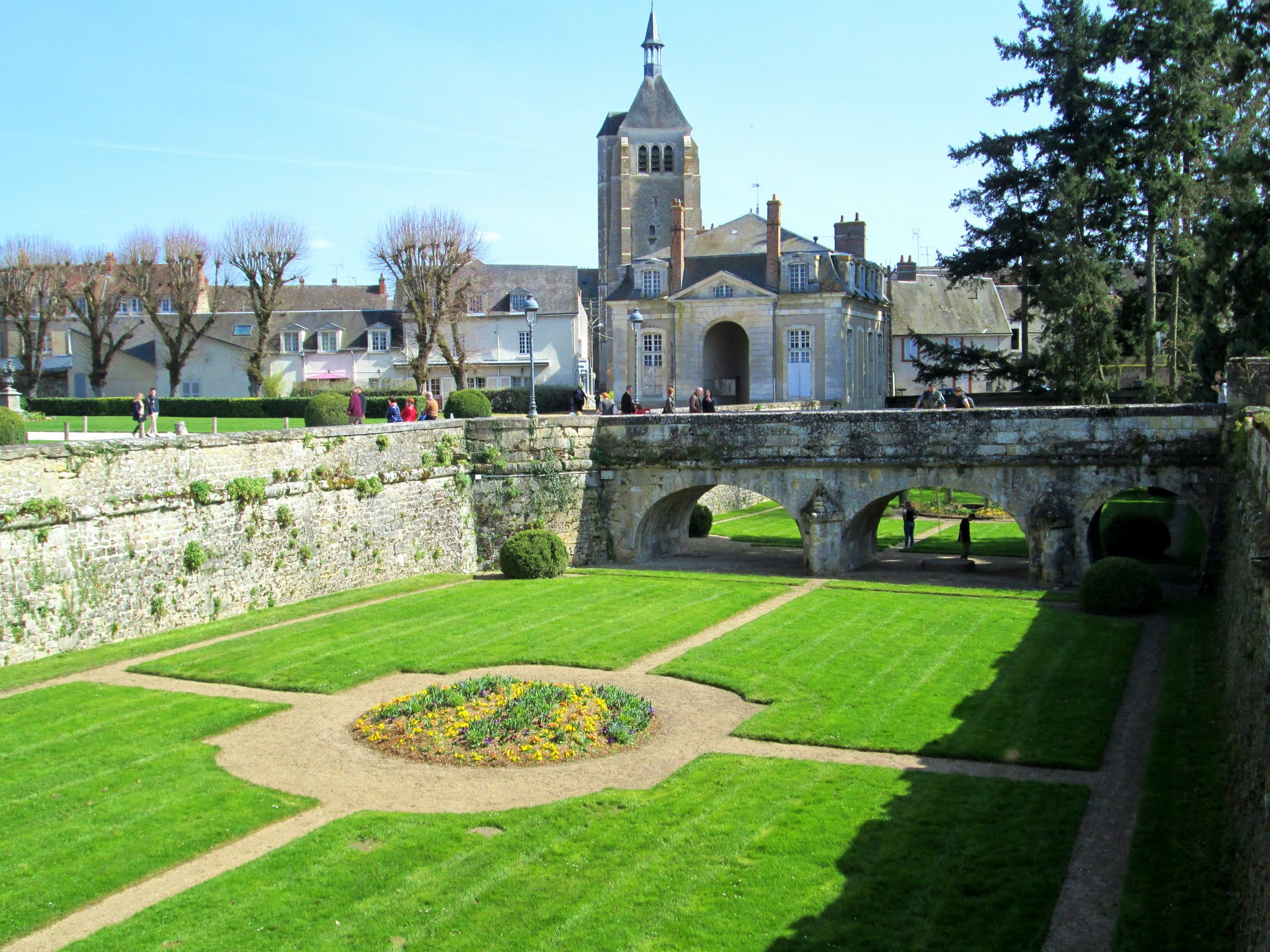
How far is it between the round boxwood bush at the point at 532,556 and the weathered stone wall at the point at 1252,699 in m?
12.9

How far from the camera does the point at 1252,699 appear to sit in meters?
9.61

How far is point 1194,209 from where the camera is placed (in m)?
33.2

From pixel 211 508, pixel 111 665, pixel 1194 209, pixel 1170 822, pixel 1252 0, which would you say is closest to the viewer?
pixel 1170 822

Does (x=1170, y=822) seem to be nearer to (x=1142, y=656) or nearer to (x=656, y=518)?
(x=1142, y=656)

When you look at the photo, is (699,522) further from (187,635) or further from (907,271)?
(907,271)

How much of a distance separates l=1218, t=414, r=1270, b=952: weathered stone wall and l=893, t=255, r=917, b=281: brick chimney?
51108 mm

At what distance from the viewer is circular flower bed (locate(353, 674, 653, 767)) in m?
13.0

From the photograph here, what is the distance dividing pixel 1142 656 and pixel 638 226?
51.4m

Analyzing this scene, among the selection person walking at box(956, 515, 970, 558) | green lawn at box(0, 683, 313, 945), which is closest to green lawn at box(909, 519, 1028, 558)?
person walking at box(956, 515, 970, 558)

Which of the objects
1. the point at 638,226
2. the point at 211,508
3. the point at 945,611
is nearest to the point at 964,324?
the point at 638,226

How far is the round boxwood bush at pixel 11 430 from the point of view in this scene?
20253 millimetres

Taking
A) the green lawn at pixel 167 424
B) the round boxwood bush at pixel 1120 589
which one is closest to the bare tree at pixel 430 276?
the green lawn at pixel 167 424

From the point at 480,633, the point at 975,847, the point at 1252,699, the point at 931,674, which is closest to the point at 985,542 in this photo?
the point at 931,674

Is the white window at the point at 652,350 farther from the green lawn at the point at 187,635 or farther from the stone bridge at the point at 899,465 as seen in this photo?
the green lawn at the point at 187,635
